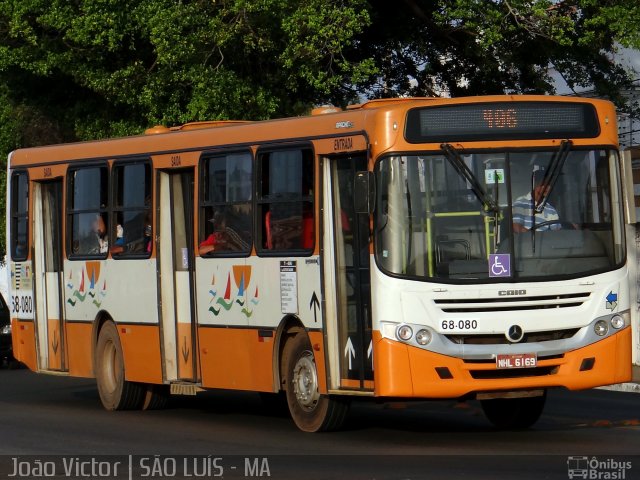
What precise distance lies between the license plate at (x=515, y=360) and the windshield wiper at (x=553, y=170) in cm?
125

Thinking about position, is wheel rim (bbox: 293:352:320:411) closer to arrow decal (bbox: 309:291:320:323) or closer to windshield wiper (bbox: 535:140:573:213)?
arrow decal (bbox: 309:291:320:323)

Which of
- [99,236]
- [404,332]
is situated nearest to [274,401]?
[99,236]

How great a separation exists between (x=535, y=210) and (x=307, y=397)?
9.21 ft

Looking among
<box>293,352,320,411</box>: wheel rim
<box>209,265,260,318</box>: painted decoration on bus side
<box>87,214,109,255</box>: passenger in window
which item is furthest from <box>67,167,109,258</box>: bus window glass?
<box>293,352,320,411</box>: wheel rim

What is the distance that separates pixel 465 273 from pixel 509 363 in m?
0.83

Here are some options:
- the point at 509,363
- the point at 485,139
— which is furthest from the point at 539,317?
the point at 485,139

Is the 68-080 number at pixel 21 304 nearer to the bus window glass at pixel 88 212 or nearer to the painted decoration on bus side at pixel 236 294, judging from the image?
the bus window glass at pixel 88 212

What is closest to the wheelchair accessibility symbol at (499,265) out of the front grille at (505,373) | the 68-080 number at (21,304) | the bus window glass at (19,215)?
the front grille at (505,373)

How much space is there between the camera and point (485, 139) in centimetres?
1376

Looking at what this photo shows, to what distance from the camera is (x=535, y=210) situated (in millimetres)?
13703

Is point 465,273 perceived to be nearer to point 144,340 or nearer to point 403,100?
point 403,100

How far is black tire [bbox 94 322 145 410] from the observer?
18.4 m

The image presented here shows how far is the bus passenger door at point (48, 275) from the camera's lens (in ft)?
64.4

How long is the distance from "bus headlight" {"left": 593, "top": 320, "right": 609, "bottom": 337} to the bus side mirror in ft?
7.18
